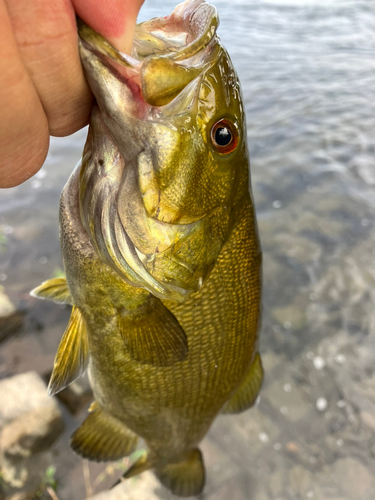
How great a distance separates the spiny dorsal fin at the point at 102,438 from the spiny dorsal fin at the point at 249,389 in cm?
60

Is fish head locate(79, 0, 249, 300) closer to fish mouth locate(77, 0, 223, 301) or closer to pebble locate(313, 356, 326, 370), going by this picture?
fish mouth locate(77, 0, 223, 301)

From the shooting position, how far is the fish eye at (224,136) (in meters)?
1.00

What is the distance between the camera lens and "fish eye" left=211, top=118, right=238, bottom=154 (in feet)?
3.27

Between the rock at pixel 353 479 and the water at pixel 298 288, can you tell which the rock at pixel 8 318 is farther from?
the rock at pixel 353 479

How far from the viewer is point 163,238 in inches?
41.4

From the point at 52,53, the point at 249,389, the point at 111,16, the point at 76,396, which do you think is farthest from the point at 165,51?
the point at 76,396

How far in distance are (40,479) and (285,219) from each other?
4.19 metres

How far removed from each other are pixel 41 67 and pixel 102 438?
188 cm

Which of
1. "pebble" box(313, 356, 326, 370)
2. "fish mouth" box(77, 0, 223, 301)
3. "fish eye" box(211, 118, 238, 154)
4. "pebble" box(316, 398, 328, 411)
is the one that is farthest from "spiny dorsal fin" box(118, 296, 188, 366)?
"pebble" box(313, 356, 326, 370)

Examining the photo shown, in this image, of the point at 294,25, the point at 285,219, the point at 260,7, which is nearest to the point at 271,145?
the point at 285,219

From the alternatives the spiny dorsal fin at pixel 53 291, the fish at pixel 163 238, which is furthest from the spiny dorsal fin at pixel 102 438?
the spiny dorsal fin at pixel 53 291

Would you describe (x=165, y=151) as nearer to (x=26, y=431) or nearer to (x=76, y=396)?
(x=26, y=431)

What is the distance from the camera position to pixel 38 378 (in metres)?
3.14

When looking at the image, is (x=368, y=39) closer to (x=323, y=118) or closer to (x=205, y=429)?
(x=323, y=118)
